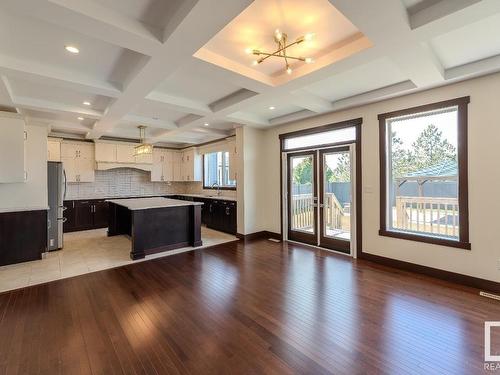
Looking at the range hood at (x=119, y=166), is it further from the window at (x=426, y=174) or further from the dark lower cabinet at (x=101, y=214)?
the window at (x=426, y=174)

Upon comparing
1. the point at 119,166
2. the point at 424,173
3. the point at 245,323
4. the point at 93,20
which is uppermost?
the point at 93,20

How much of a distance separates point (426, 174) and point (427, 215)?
64 centimetres

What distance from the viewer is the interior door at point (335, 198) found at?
4715 mm

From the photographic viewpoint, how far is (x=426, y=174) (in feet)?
12.3

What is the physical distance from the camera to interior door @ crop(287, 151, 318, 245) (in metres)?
5.24

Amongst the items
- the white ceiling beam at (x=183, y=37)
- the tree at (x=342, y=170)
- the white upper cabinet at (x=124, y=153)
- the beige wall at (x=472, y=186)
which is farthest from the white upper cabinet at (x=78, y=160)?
the beige wall at (x=472, y=186)

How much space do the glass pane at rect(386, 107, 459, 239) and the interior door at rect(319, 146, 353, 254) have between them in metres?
0.78

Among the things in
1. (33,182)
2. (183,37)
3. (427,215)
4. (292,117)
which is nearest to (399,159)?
(427,215)

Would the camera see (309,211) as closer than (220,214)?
Yes

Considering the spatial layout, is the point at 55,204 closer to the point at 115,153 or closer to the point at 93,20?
the point at 115,153

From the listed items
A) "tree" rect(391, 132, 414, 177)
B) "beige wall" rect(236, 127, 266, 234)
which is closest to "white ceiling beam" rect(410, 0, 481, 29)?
"tree" rect(391, 132, 414, 177)

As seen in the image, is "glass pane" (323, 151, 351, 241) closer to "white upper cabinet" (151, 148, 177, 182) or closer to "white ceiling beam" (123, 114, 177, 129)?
"white ceiling beam" (123, 114, 177, 129)

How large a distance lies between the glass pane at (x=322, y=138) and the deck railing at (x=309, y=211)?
3.59 ft

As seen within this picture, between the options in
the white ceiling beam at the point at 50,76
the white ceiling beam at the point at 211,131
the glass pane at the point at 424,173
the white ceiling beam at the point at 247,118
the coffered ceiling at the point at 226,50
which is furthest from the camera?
the white ceiling beam at the point at 211,131
